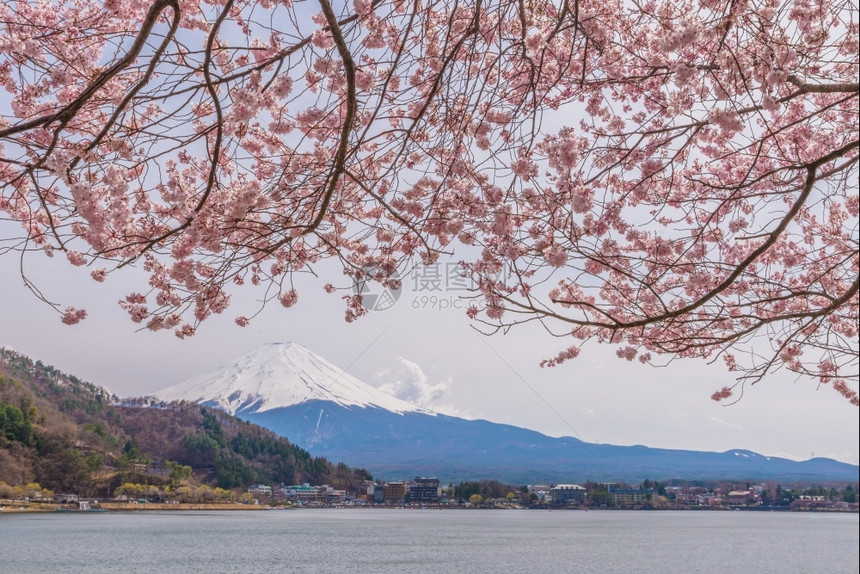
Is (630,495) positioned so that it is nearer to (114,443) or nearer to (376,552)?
(114,443)

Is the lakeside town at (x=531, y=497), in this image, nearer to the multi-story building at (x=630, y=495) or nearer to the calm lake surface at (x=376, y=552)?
the multi-story building at (x=630, y=495)

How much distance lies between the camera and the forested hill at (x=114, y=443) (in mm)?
41188

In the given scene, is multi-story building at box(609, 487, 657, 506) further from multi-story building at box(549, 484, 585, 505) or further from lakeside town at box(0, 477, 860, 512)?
multi-story building at box(549, 484, 585, 505)

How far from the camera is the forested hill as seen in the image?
135ft

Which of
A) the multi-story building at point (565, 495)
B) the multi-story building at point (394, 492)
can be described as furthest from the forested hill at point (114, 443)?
the multi-story building at point (565, 495)

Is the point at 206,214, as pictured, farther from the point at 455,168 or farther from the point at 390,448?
the point at 390,448

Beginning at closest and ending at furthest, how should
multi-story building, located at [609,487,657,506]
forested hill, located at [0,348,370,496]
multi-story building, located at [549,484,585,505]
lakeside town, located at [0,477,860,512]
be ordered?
forested hill, located at [0,348,370,496], lakeside town, located at [0,477,860,512], multi-story building, located at [609,487,657,506], multi-story building, located at [549,484,585,505]

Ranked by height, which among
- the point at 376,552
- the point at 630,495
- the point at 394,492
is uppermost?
the point at 630,495

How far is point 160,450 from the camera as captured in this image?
51906 mm

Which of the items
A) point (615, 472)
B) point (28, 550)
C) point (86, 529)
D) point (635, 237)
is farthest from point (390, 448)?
point (635, 237)

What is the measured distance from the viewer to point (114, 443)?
45.7 metres

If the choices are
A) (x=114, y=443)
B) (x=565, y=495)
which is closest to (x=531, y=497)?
(x=565, y=495)

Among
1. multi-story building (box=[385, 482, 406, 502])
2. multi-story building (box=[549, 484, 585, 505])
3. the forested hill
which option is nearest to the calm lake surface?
the forested hill

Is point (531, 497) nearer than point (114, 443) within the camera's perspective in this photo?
No
